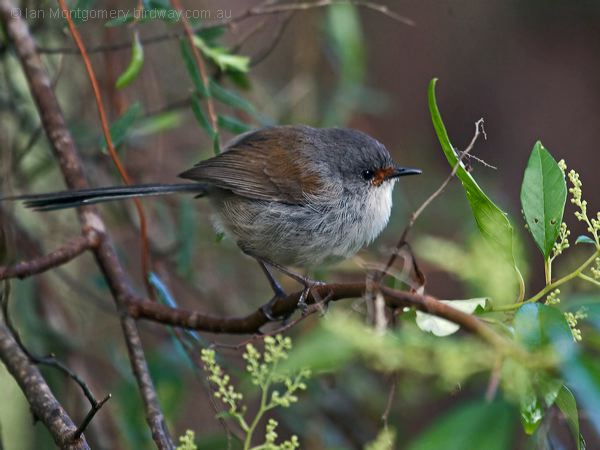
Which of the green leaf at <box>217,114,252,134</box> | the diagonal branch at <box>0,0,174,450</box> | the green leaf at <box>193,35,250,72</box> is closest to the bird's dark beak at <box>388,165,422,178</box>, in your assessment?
the green leaf at <box>217,114,252,134</box>

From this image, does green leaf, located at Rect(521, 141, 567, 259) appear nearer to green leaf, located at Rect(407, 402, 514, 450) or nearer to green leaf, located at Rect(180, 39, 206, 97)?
green leaf, located at Rect(407, 402, 514, 450)

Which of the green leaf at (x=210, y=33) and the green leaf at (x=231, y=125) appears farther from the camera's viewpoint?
the green leaf at (x=210, y=33)

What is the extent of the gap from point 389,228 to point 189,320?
9.77ft

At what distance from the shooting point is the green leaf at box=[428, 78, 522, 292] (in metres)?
2.06

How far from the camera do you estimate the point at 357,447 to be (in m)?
4.96

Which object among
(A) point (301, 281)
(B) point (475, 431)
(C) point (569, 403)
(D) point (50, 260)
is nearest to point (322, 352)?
(B) point (475, 431)

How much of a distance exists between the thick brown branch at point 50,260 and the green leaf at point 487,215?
1595 mm

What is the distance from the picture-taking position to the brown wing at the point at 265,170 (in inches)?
161

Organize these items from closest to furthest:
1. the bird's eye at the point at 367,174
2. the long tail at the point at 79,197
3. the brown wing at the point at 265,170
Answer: the long tail at the point at 79,197, the brown wing at the point at 265,170, the bird's eye at the point at 367,174

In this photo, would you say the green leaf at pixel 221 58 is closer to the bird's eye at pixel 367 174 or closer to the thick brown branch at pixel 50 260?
the bird's eye at pixel 367 174

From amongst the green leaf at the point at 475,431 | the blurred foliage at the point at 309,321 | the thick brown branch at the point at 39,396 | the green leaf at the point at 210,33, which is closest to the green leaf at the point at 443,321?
the blurred foliage at the point at 309,321

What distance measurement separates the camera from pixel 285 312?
3.00 meters

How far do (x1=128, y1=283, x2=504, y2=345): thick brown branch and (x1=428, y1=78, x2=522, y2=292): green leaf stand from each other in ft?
1.16

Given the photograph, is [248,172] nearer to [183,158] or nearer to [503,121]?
[183,158]
